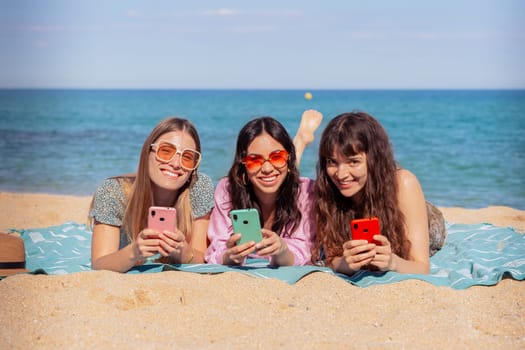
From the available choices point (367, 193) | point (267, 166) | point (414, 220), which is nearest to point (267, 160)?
point (267, 166)

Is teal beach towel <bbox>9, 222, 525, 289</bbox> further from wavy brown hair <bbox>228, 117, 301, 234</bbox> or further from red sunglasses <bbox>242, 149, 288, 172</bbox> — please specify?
red sunglasses <bbox>242, 149, 288, 172</bbox>

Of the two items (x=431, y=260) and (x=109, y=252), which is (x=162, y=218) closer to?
(x=109, y=252)

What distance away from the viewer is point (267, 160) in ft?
15.3

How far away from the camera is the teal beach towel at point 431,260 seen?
4.40 metres

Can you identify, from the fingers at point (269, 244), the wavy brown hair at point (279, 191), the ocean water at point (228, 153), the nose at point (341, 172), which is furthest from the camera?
the ocean water at point (228, 153)

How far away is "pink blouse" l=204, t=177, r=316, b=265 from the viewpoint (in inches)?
193

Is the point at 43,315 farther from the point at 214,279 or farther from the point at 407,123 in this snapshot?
the point at 407,123

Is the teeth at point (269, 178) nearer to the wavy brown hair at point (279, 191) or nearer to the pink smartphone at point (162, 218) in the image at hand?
the wavy brown hair at point (279, 191)

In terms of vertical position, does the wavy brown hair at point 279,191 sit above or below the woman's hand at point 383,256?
above

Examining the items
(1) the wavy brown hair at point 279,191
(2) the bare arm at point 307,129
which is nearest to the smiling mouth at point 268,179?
(1) the wavy brown hair at point 279,191

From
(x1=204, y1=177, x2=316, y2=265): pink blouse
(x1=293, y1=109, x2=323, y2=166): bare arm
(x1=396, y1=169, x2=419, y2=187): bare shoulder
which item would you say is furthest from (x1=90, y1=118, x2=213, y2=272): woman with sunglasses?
(x1=293, y1=109, x2=323, y2=166): bare arm

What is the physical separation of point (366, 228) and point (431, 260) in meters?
1.62

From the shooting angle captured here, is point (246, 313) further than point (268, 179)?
No

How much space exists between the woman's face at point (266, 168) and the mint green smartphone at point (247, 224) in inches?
19.9
